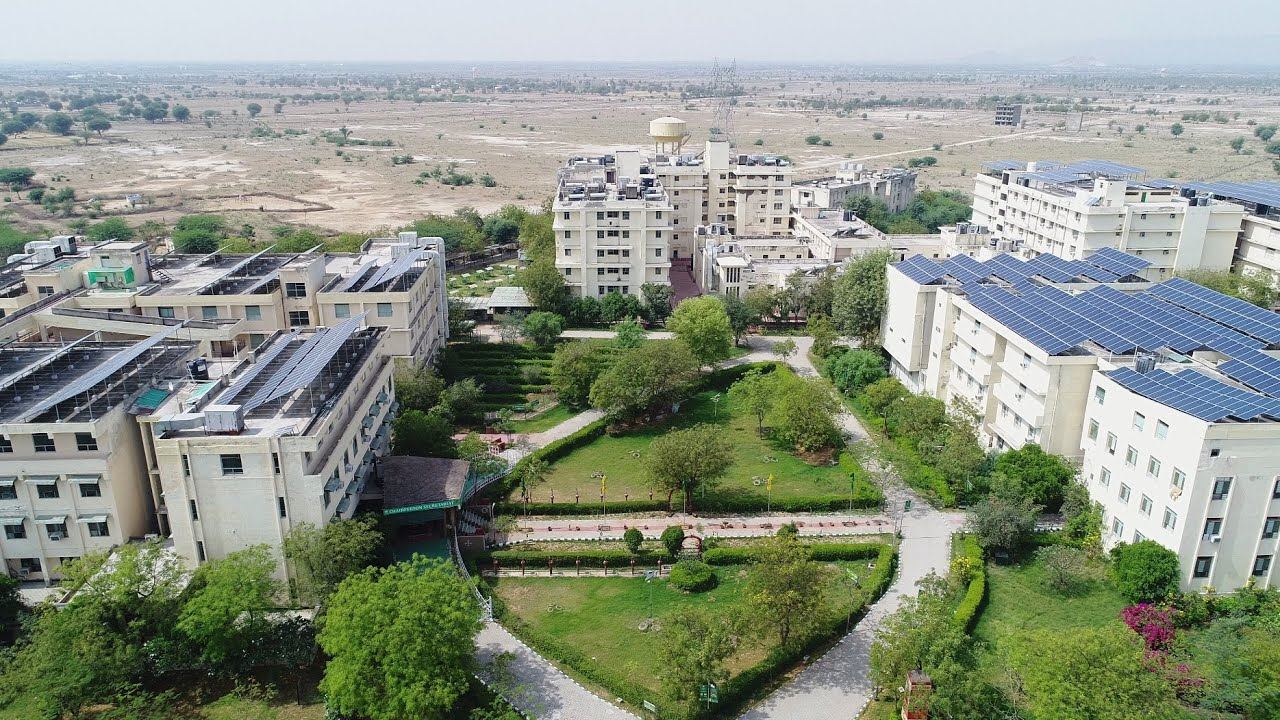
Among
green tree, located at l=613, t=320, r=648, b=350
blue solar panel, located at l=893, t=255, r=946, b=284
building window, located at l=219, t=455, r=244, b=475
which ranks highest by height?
blue solar panel, located at l=893, t=255, r=946, b=284

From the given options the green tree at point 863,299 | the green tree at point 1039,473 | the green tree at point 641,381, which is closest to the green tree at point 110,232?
the green tree at point 641,381

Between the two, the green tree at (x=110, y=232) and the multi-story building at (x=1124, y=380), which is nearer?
the multi-story building at (x=1124, y=380)

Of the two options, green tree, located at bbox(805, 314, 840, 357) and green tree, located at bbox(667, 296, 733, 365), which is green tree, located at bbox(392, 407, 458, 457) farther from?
green tree, located at bbox(805, 314, 840, 357)

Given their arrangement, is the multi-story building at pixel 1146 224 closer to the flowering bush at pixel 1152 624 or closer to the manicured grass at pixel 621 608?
the flowering bush at pixel 1152 624

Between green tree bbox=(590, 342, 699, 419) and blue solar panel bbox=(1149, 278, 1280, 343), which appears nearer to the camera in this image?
blue solar panel bbox=(1149, 278, 1280, 343)

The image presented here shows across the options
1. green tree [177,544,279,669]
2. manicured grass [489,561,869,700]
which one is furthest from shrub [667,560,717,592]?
green tree [177,544,279,669]

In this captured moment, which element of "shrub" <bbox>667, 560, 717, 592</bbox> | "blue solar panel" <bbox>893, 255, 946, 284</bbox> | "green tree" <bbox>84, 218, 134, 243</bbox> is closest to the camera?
"shrub" <bbox>667, 560, 717, 592</bbox>

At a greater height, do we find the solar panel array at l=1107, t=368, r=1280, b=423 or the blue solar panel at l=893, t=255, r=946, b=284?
the blue solar panel at l=893, t=255, r=946, b=284

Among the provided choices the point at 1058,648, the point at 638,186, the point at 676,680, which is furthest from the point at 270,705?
the point at 638,186
